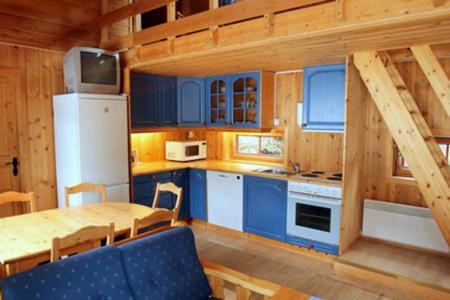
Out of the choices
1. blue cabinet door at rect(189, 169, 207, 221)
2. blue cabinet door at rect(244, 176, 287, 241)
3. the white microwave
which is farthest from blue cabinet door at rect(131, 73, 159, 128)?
blue cabinet door at rect(244, 176, 287, 241)

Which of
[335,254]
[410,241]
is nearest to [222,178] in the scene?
[335,254]

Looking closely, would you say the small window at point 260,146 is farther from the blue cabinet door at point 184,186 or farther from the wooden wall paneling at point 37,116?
the wooden wall paneling at point 37,116

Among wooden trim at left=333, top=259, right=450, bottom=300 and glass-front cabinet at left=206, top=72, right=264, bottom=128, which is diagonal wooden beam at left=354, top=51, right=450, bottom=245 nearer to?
wooden trim at left=333, top=259, right=450, bottom=300

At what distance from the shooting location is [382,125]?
12.5ft

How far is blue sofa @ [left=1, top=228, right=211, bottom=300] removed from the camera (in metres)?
1.55

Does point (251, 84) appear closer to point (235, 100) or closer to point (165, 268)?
point (235, 100)

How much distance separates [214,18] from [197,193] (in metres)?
2.48

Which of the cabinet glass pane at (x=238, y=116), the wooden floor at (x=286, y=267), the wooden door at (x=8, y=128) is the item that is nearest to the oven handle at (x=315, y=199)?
the wooden floor at (x=286, y=267)

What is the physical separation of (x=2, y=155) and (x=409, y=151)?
4125 millimetres

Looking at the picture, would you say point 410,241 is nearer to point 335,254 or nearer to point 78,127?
point 335,254

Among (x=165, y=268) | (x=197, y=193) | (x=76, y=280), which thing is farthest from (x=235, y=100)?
(x=76, y=280)

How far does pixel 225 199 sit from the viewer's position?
449 centimetres

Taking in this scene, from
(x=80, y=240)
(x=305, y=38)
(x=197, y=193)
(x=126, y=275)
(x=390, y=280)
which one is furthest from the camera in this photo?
(x=197, y=193)

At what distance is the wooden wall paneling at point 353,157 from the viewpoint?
137 inches
